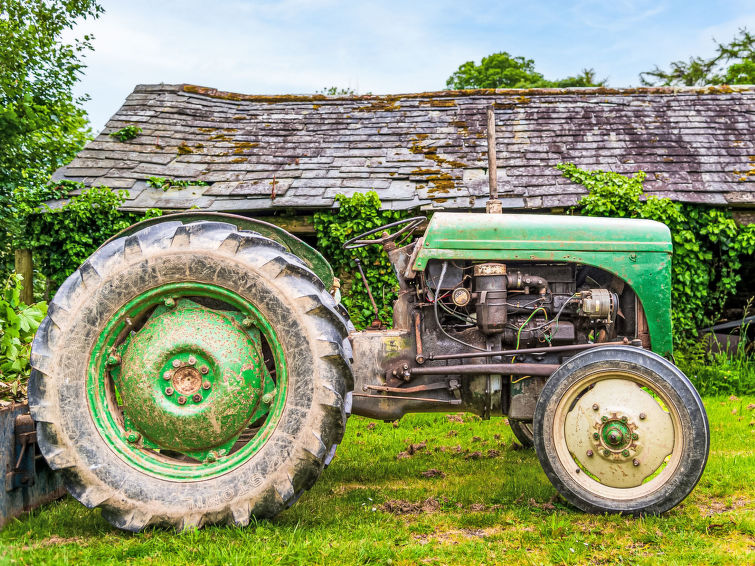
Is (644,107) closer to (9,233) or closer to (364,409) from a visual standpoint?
(364,409)

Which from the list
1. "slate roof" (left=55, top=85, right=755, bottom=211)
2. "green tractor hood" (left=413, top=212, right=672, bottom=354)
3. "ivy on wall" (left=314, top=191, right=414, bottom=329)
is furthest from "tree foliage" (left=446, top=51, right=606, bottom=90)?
"green tractor hood" (left=413, top=212, right=672, bottom=354)

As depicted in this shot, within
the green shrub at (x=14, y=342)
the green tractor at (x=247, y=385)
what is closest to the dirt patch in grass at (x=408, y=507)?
the green tractor at (x=247, y=385)

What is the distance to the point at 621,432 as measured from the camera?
10.4ft

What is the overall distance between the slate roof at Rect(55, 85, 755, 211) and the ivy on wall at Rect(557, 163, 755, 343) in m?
0.19

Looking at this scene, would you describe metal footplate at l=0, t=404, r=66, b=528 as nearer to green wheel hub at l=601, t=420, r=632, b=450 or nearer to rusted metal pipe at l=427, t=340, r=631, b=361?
rusted metal pipe at l=427, t=340, r=631, b=361

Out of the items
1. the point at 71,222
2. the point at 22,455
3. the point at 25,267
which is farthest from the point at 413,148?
the point at 22,455

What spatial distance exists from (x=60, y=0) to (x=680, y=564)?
12.6m

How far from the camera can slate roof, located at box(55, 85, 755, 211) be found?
7570mm

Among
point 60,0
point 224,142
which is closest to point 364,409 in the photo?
point 224,142

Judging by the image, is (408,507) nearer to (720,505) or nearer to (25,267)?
(720,505)

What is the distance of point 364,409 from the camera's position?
12.0 ft

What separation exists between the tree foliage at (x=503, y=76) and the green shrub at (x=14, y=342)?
18.6 metres

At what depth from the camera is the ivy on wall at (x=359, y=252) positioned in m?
7.32

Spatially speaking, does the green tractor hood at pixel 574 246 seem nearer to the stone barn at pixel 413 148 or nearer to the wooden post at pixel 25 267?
the stone barn at pixel 413 148
